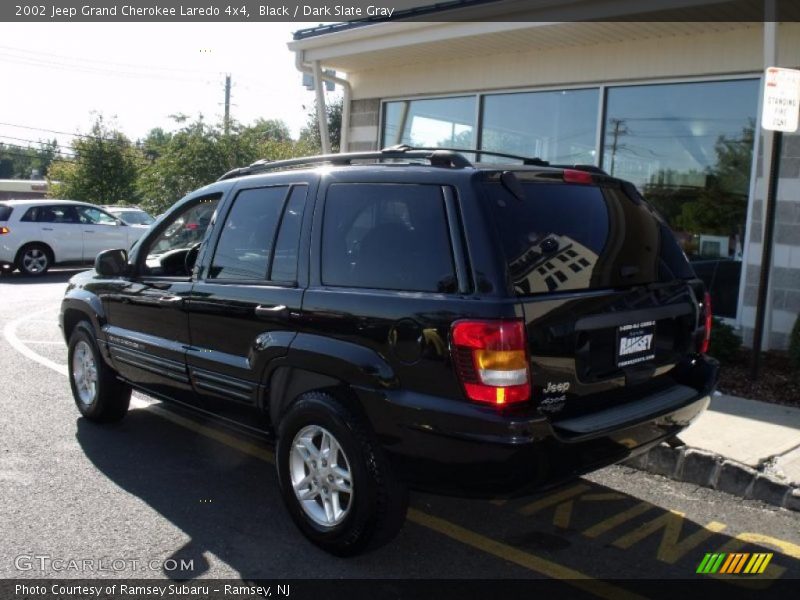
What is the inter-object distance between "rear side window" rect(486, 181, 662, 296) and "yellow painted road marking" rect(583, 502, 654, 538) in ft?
4.43

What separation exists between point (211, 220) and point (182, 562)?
207 cm

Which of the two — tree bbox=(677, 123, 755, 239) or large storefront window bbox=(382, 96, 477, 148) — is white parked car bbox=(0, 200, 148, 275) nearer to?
large storefront window bbox=(382, 96, 477, 148)

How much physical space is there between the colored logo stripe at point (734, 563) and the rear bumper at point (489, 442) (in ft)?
2.30

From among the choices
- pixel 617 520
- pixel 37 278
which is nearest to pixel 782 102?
pixel 617 520

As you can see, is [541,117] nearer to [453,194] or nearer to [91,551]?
[453,194]

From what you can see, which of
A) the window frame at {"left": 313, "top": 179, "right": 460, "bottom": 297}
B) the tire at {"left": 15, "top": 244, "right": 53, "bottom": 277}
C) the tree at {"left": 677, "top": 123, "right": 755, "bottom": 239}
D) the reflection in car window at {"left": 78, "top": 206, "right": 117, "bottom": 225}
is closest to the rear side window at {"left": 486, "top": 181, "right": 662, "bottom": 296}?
the window frame at {"left": 313, "top": 179, "right": 460, "bottom": 297}

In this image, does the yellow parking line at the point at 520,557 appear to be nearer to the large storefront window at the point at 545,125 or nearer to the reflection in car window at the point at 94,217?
the large storefront window at the point at 545,125

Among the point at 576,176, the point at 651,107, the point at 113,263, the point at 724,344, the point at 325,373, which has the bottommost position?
the point at 724,344

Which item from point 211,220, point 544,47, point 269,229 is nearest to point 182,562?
point 269,229

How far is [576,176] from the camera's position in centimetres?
368

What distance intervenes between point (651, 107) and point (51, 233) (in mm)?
12886

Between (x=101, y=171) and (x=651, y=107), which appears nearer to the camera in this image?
(x=651, y=107)

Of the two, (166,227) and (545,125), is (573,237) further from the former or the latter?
(545,125)

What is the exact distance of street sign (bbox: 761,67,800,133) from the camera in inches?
234
